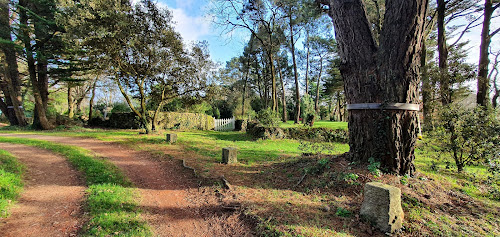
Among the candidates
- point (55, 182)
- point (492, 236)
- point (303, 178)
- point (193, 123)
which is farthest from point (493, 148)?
point (193, 123)

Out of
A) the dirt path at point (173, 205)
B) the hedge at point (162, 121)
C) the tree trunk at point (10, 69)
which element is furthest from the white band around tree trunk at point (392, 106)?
the tree trunk at point (10, 69)

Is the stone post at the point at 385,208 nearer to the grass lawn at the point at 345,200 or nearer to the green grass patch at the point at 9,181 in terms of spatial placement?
the grass lawn at the point at 345,200

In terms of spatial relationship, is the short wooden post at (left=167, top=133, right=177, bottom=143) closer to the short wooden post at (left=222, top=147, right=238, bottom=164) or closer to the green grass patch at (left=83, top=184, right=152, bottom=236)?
the short wooden post at (left=222, top=147, right=238, bottom=164)

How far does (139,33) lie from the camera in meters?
9.09

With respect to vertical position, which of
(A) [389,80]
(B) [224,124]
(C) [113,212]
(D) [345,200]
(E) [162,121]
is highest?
(A) [389,80]

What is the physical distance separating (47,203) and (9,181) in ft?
3.75

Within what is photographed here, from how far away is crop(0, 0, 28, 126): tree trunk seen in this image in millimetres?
11070

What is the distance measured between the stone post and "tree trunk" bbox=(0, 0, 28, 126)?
17.3 m

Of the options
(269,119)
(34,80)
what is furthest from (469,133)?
(34,80)

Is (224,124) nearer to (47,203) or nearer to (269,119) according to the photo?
(269,119)

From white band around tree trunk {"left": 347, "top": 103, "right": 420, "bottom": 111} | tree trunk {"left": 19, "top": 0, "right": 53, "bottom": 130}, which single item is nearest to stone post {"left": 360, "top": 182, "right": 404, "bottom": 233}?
white band around tree trunk {"left": 347, "top": 103, "right": 420, "bottom": 111}

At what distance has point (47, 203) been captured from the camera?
3.10m

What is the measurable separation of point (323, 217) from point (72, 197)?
4.05 m

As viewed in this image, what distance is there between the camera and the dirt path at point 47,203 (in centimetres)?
245
